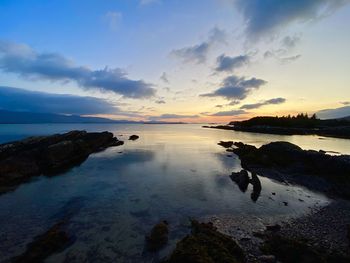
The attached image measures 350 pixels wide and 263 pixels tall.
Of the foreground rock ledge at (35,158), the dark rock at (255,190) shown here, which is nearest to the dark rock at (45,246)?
the foreground rock ledge at (35,158)

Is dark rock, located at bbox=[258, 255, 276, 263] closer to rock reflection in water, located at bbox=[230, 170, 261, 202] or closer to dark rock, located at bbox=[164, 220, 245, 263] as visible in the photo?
dark rock, located at bbox=[164, 220, 245, 263]

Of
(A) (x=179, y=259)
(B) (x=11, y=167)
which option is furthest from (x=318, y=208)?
(B) (x=11, y=167)

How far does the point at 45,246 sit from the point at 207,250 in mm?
10788

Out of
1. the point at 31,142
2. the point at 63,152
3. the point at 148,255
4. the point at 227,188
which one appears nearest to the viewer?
the point at 148,255

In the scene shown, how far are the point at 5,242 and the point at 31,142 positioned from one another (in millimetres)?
47168

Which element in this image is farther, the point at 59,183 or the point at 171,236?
the point at 59,183

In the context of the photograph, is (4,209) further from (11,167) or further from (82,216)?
(11,167)

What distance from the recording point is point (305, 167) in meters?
35.3

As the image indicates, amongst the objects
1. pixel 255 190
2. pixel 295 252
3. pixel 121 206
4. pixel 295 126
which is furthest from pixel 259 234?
pixel 295 126

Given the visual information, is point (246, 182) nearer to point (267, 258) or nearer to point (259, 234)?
point (259, 234)

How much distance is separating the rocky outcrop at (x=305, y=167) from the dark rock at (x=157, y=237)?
21900mm

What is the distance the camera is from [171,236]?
638 inches

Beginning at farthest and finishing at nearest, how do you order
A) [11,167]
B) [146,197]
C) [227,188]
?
1. [11,167]
2. [227,188]
3. [146,197]

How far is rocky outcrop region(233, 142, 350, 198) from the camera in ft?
92.8
